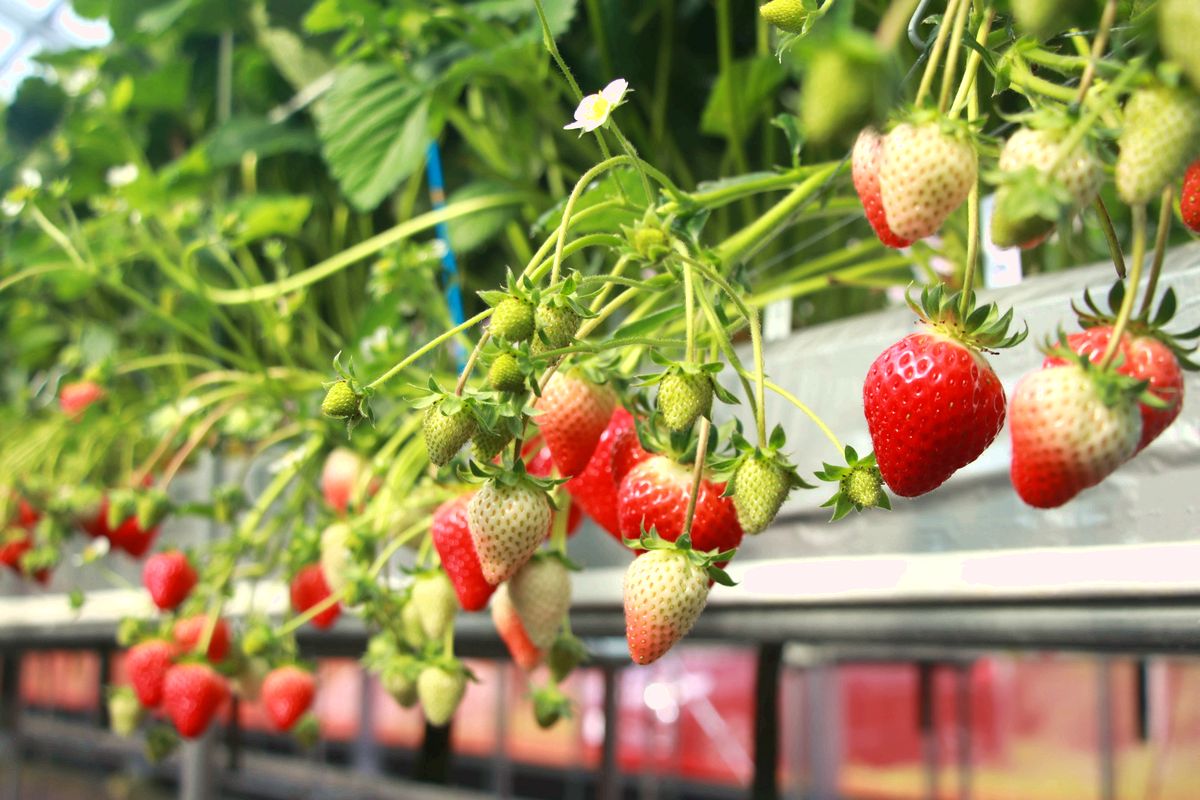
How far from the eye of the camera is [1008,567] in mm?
508

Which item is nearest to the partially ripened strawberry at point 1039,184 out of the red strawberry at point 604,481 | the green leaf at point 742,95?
the red strawberry at point 604,481

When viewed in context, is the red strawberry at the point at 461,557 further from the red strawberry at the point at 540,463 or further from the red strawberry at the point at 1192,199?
the red strawberry at the point at 1192,199

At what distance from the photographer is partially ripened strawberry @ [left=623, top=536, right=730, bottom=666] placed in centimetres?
33

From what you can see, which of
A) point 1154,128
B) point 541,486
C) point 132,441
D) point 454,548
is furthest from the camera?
point 132,441

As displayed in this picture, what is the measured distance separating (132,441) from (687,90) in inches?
26.7

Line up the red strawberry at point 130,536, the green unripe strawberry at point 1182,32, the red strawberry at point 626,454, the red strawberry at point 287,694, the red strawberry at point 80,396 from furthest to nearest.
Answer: the red strawberry at point 80,396 → the red strawberry at point 130,536 → the red strawberry at point 287,694 → the red strawberry at point 626,454 → the green unripe strawberry at point 1182,32

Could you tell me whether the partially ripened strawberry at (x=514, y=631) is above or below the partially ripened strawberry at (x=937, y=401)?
below

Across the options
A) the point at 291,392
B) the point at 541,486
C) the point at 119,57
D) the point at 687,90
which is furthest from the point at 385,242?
the point at 119,57

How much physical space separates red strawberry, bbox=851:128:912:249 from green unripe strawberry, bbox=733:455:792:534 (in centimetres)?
8

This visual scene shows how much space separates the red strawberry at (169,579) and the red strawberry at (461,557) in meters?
0.38

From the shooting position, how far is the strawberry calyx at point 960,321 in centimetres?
32

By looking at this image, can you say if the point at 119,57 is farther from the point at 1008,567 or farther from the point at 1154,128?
the point at 1154,128

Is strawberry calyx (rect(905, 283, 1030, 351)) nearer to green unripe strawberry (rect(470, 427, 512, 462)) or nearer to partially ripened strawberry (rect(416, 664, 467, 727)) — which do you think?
green unripe strawberry (rect(470, 427, 512, 462))

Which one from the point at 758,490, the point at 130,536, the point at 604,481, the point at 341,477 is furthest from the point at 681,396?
the point at 130,536
